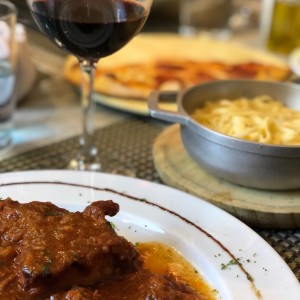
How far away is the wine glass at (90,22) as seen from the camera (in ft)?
5.55

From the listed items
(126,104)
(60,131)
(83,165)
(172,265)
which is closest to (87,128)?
(83,165)

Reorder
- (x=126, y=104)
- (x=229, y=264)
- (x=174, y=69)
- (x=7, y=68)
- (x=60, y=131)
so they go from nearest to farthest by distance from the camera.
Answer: (x=229, y=264) → (x=7, y=68) → (x=60, y=131) → (x=126, y=104) → (x=174, y=69)

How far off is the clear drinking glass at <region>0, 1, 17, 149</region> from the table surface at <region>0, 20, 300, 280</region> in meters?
0.08

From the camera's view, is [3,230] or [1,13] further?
[1,13]

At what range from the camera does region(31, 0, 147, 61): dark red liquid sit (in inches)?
66.6

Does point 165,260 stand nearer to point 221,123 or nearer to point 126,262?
point 126,262

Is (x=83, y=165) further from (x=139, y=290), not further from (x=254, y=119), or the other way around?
(x=139, y=290)

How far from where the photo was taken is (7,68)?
7.01ft

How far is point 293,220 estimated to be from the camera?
1.70 metres

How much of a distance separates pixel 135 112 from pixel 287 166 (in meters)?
0.95

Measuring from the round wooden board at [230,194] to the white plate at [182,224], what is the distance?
15cm

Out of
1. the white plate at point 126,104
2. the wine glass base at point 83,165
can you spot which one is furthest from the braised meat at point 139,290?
the white plate at point 126,104

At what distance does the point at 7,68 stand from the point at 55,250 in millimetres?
1094

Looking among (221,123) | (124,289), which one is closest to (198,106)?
(221,123)
